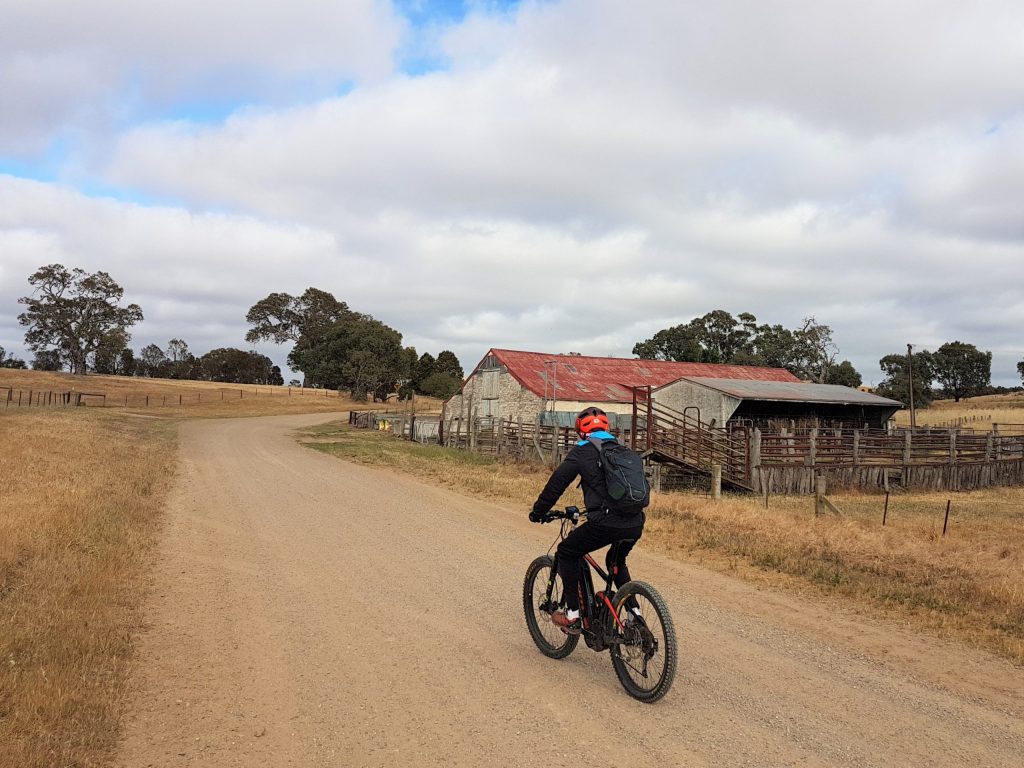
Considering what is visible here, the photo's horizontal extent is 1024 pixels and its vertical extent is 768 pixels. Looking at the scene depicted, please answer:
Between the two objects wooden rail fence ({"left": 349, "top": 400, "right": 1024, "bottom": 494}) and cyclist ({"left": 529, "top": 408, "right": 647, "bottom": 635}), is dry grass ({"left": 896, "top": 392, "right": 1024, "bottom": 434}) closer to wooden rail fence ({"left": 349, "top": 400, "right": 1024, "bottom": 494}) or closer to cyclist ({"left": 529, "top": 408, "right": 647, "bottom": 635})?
wooden rail fence ({"left": 349, "top": 400, "right": 1024, "bottom": 494})

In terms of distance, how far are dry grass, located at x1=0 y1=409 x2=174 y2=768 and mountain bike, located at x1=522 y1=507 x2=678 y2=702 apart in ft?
Answer: 9.97

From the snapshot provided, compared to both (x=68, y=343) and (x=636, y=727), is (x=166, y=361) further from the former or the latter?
(x=636, y=727)

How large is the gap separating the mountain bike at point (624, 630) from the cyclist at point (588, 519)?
0.07 metres

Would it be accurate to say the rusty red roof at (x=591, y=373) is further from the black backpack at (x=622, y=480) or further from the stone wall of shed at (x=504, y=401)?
the black backpack at (x=622, y=480)

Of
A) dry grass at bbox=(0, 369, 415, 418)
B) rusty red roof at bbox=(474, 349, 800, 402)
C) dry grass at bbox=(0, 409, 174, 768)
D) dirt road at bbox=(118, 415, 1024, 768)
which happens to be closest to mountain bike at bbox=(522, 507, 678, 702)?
dirt road at bbox=(118, 415, 1024, 768)

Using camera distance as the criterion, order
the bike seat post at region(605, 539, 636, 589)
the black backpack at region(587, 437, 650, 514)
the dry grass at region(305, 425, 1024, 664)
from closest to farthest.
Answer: the black backpack at region(587, 437, 650, 514) → the bike seat post at region(605, 539, 636, 589) → the dry grass at region(305, 425, 1024, 664)

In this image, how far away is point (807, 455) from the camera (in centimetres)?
2411

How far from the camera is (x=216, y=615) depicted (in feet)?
22.3

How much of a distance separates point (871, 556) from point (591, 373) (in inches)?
1382

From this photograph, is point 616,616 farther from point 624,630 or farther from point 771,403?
point 771,403

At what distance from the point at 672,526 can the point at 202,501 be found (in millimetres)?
8528

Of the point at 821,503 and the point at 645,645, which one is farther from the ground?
the point at 645,645

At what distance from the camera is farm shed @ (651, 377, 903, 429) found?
101 feet

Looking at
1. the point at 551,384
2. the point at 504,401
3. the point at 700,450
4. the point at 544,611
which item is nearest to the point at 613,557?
the point at 544,611
